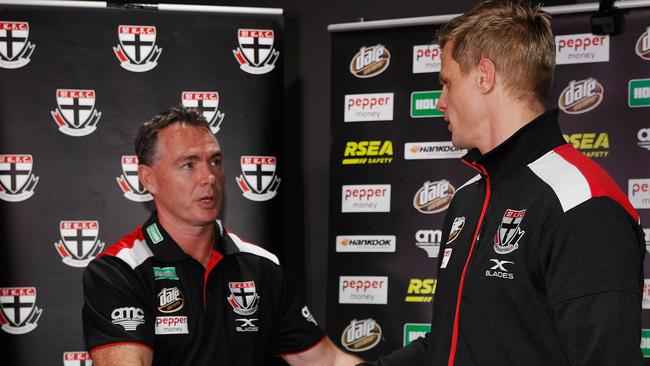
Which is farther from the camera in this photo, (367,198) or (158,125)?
Result: (367,198)

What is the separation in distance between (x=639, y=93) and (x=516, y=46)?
6.64 ft

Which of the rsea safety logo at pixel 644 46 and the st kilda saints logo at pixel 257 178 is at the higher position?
the rsea safety logo at pixel 644 46

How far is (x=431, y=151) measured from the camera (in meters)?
3.82

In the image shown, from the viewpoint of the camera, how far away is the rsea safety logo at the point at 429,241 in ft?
12.4

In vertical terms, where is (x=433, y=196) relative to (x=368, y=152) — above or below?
below

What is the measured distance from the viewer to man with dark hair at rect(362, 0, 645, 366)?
142cm

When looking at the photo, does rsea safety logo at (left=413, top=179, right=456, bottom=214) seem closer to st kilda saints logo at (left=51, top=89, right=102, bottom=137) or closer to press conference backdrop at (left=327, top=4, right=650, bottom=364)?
press conference backdrop at (left=327, top=4, right=650, bottom=364)

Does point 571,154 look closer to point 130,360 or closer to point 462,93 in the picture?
point 462,93

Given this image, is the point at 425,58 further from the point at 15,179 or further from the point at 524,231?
the point at 524,231

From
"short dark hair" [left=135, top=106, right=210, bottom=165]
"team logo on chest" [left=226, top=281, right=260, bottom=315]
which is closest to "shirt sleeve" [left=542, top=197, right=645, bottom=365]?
"team logo on chest" [left=226, top=281, right=260, bottom=315]

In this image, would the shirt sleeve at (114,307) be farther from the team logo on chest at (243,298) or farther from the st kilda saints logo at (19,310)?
the st kilda saints logo at (19,310)

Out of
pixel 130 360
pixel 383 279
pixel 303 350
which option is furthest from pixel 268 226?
pixel 130 360

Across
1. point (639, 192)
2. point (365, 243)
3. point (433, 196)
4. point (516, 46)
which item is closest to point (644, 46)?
point (639, 192)

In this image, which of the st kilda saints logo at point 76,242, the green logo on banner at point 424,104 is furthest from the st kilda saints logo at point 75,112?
the green logo on banner at point 424,104
